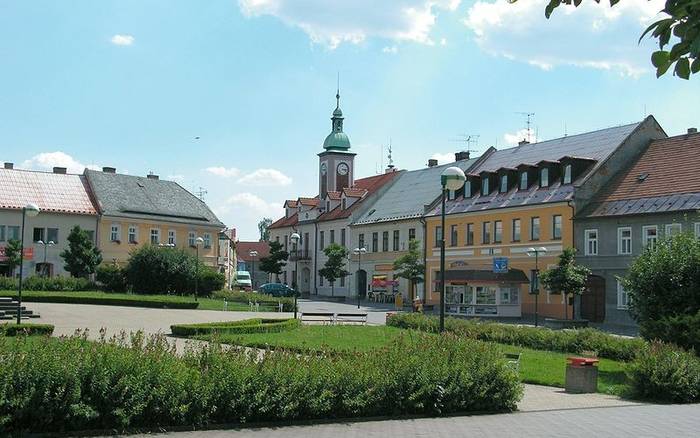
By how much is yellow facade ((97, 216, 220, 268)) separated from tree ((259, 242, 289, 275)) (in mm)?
8254

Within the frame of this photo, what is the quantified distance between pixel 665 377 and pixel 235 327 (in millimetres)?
16377

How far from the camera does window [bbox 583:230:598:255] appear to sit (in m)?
45.5

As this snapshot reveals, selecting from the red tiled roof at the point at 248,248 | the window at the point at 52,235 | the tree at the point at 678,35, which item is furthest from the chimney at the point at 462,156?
the red tiled roof at the point at 248,248

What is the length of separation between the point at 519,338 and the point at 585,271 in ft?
50.8

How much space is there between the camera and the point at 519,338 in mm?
28031

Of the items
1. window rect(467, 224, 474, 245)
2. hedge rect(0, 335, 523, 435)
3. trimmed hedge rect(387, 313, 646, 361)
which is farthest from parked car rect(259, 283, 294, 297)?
hedge rect(0, 335, 523, 435)

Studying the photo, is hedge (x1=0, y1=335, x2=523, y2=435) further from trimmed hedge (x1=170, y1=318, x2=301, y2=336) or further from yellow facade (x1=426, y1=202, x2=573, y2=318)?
yellow facade (x1=426, y1=202, x2=573, y2=318)

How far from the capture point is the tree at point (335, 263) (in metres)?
70.1

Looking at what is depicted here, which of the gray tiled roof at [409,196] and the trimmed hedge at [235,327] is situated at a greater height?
the gray tiled roof at [409,196]

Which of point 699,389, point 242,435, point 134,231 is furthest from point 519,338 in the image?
point 134,231

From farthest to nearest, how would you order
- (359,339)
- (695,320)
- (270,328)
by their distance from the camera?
1. (270,328)
2. (359,339)
3. (695,320)

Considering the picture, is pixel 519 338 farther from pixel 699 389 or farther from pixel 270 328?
pixel 699 389

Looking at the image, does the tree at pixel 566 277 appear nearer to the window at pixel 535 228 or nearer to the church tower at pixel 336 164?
the window at pixel 535 228

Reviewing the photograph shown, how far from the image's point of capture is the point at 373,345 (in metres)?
24.6
